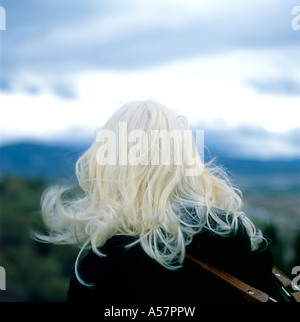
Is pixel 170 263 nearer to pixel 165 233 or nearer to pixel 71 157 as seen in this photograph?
pixel 165 233

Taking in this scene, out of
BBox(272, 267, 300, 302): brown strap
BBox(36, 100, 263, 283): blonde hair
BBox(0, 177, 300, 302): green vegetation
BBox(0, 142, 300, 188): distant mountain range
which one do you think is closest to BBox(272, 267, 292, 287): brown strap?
BBox(272, 267, 300, 302): brown strap

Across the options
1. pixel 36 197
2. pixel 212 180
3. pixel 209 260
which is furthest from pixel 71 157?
pixel 36 197

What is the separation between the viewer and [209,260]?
2.13m

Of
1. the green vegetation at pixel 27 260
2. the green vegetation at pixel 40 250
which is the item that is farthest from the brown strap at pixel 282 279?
the green vegetation at pixel 27 260

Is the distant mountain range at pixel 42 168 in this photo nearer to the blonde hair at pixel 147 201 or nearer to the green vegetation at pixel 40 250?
the green vegetation at pixel 40 250

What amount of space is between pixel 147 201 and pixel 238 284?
626 millimetres

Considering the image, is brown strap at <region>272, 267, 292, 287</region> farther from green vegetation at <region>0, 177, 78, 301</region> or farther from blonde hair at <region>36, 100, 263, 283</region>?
green vegetation at <region>0, 177, 78, 301</region>

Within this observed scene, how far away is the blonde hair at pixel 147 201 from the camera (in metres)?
2.16

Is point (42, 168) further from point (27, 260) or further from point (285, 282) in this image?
point (285, 282)

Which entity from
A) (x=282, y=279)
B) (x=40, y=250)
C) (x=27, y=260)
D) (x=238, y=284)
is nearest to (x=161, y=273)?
(x=238, y=284)

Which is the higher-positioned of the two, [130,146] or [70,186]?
[130,146]
